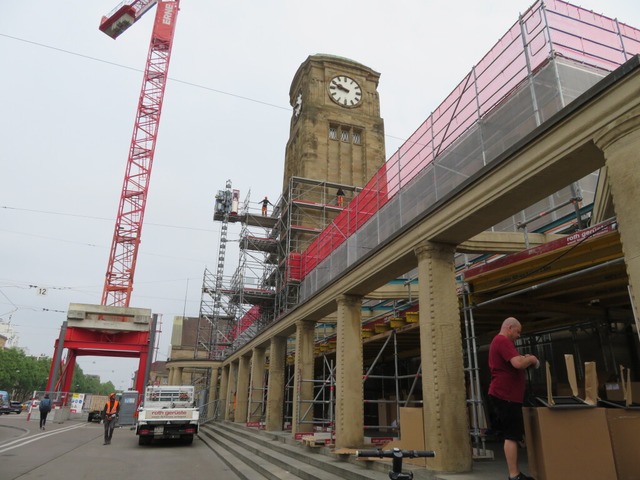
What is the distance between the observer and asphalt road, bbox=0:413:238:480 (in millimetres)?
9133

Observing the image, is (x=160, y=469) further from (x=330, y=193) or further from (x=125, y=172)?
(x=125, y=172)

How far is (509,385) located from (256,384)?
16370 millimetres

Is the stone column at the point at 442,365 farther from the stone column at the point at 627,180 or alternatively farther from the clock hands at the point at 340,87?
the clock hands at the point at 340,87

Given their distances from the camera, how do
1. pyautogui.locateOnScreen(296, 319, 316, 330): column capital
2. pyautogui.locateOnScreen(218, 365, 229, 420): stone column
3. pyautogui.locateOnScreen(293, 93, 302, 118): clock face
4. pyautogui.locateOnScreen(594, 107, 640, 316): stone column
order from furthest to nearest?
1. pyautogui.locateOnScreen(293, 93, 302, 118): clock face
2. pyautogui.locateOnScreen(218, 365, 229, 420): stone column
3. pyautogui.locateOnScreen(296, 319, 316, 330): column capital
4. pyautogui.locateOnScreen(594, 107, 640, 316): stone column

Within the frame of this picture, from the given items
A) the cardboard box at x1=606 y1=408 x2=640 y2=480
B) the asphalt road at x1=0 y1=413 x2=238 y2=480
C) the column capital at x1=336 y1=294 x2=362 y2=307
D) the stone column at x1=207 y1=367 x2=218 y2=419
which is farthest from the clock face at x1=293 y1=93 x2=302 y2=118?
the cardboard box at x1=606 y1=408 x2=640 y2=480

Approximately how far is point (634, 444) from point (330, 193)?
120ft

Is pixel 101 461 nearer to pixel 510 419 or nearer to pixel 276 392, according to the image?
pixel 276 392

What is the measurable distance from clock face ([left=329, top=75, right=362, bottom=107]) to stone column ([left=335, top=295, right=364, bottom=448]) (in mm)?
36788

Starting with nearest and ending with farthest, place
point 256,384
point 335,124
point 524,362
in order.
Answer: point 524,362, point 256,384, point 335,124

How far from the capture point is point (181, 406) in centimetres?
1738

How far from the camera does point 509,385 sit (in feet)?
14.4

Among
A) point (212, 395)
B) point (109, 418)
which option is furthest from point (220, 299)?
point (109, 418)

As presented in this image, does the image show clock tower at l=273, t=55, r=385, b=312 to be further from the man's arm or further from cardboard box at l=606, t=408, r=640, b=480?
cardboard box at l=606, t=408, r=640, b=480


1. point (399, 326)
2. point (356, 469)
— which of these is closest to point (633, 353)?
point (399, 326)
